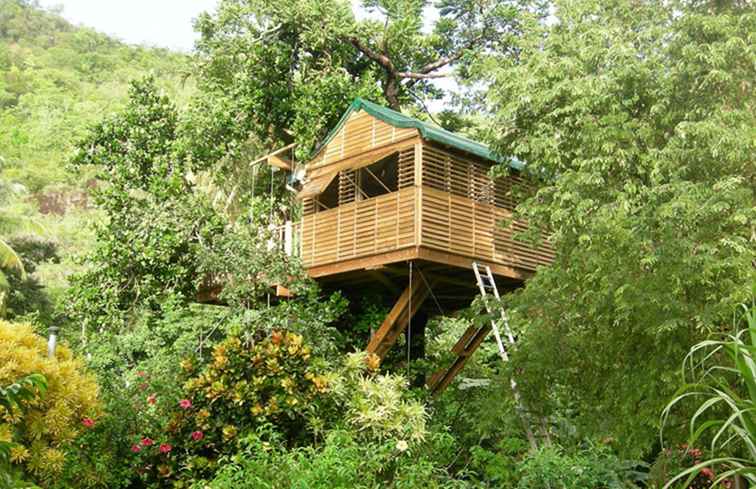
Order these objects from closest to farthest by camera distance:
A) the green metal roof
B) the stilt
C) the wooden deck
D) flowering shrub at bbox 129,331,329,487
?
flowering shrub at bbox 129,331,329,487
the wooden deck
the green metal roof
the stilt

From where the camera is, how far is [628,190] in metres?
8.39

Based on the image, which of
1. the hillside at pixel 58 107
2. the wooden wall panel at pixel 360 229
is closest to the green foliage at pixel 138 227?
the wooden wall panel at pixel 360 229

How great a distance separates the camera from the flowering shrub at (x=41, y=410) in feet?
20.8

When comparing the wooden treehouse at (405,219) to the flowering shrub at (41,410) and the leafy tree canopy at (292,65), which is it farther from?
the flowering shrub at (41,410)

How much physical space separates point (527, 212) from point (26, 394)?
7204mm

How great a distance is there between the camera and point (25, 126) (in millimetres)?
34875

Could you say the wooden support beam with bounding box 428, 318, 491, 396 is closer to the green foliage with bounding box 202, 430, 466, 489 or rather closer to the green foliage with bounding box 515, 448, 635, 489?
the green foliage with bounding box 515, 448, 635, 489

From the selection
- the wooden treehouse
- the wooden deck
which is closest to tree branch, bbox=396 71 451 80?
the wooden treehouse

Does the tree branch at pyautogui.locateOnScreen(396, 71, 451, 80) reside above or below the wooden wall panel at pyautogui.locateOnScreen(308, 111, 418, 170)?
above

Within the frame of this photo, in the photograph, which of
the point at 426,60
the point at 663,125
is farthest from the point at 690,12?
the point at 426,60

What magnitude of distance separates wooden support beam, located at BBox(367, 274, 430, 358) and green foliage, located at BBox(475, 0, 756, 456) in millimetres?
2130

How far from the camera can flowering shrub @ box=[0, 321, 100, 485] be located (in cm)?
635

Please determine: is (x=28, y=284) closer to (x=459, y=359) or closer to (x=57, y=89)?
(x=459, y=359)

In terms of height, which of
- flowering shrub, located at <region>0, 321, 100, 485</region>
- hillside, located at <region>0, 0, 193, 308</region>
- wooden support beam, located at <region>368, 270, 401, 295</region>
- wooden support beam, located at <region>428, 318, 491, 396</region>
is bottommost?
flowering shrub, located at <region>0, 321, 100, 485</region>
